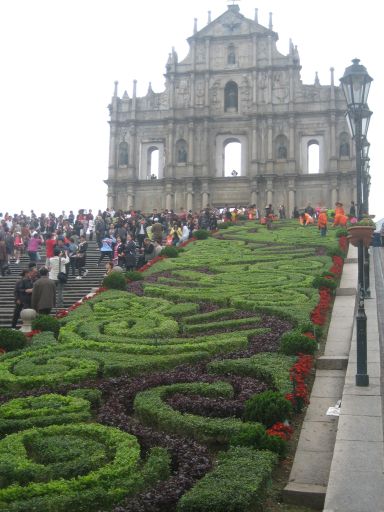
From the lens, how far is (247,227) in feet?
113

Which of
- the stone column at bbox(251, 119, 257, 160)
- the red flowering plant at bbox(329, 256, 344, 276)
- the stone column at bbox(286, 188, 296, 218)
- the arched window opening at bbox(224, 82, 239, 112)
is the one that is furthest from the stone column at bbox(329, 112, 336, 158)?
the red flowering plant at bbox(329, 256, 344, 276)

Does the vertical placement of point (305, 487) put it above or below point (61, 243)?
below

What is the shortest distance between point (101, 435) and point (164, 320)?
6296 millimetres

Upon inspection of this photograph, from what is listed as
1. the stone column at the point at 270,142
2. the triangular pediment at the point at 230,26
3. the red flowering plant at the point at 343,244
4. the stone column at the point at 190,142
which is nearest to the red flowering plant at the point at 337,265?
the red flowering plant at the point at 343,244

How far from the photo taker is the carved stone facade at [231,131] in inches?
2024

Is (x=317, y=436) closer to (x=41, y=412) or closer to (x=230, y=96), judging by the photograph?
(x=41, y=412)

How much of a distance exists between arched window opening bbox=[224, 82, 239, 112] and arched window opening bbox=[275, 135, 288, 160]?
4943 mm

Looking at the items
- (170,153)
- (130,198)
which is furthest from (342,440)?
(170,153)

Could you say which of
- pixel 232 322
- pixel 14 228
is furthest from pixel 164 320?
pixel 14 228

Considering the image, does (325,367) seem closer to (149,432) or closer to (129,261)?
(149,432)

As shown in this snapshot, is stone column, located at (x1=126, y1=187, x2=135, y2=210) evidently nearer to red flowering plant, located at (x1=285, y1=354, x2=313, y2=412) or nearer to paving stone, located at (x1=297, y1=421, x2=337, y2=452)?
red flowering plant, located at (x1=285, y1=354, x2=313, y2=412)

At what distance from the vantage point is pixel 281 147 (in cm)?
5244

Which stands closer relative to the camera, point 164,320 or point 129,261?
point 164,320

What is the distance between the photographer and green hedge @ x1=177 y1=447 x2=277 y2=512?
577cm
